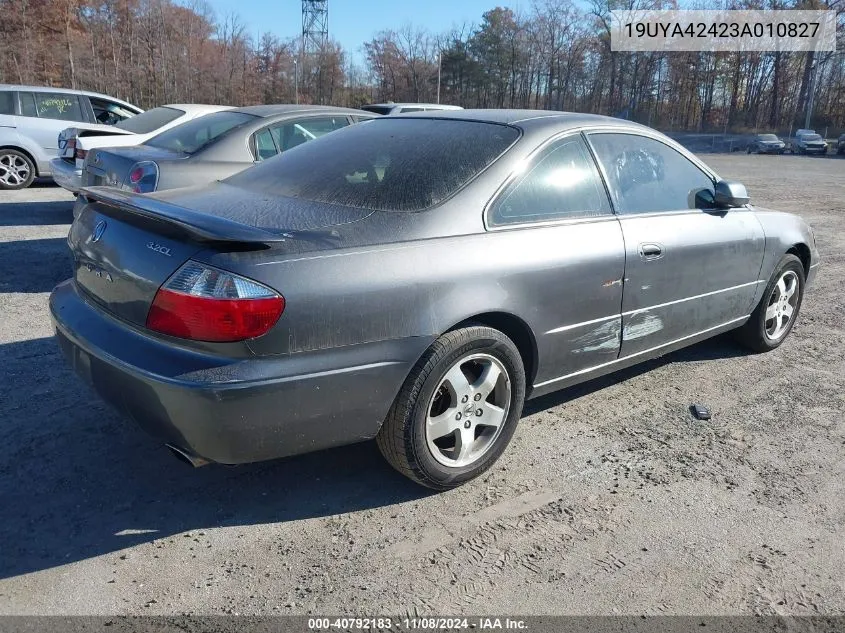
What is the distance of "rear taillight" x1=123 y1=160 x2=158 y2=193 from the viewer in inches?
238

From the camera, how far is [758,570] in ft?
8.27

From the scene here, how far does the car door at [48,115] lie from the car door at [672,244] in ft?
33.2

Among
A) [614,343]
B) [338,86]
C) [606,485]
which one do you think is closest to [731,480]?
[606,485]

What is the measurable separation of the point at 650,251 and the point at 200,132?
16.3 ft

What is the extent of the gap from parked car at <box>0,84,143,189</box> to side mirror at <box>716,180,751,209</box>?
9.66m

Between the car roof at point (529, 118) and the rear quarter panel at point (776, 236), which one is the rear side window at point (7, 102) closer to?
the car roof at point (529, 118)

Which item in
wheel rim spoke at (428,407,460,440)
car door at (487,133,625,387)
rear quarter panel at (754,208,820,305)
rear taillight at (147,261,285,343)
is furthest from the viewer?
rear quarter panel at (754,208,820,305)

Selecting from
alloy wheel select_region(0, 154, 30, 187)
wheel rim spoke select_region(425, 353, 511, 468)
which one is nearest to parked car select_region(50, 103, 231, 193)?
alloy wheel select_region(0, 154, 30, 187)

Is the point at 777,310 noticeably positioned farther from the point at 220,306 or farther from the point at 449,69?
the point at 449,69

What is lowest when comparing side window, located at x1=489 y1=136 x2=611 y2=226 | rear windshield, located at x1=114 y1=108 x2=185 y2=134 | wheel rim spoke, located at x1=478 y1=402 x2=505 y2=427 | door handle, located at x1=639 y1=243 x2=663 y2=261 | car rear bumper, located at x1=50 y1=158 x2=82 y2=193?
wheel rim spoke, located at x1=478 y1=402 x2=505 y2=427

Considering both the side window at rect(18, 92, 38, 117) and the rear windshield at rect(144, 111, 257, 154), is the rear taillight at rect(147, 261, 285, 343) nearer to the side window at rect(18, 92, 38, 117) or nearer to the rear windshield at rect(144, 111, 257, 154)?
the rear windshield at rect(144, 111, 257, 154)

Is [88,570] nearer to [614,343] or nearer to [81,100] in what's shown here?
[614,343]

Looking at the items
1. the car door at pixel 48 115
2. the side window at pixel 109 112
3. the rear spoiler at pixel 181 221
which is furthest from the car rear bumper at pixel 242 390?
the side window at pixel 109 112

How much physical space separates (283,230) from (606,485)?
5.84 ft
